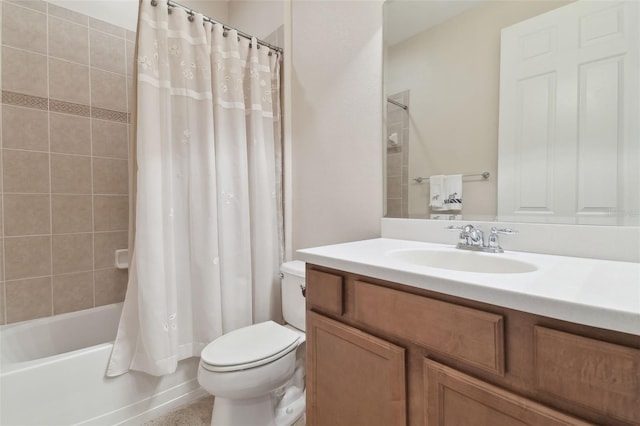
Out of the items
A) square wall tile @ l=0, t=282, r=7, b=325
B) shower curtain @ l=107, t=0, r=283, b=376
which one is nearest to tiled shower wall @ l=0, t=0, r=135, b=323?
square wall tile @ l=0, t=282, r=7, b=325

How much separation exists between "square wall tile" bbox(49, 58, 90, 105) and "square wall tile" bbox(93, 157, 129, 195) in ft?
1.20

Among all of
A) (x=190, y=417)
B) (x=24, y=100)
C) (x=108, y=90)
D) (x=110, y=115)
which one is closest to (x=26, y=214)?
(x=24, y=100)

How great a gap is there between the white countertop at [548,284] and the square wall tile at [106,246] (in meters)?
1.57

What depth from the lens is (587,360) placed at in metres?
0.45

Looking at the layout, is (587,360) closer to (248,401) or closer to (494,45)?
(494,45)

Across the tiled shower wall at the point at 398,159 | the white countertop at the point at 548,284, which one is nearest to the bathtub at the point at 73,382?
the white countertop at the point at 548,284

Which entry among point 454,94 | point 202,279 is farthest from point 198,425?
point 454,94

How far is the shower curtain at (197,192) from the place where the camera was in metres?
1.26

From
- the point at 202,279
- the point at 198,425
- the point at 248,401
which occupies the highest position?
the point at 202,279

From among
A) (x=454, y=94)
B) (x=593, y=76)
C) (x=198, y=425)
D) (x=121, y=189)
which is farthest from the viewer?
(x=121, y=189)

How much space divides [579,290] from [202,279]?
1452mm

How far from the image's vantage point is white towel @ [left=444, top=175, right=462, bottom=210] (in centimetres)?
113

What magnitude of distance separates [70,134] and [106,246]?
27.4 inches

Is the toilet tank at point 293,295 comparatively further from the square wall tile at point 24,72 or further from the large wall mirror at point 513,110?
the square wall tile at point 24,72
